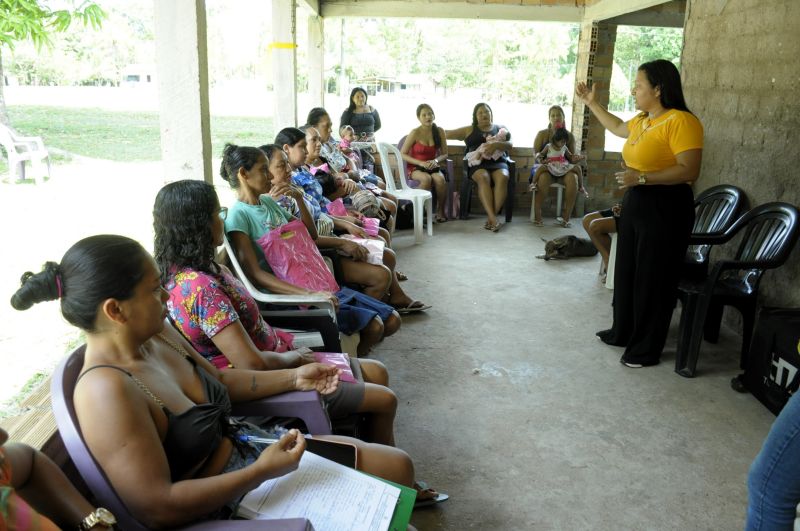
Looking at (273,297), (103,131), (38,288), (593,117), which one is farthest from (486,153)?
(38,288)

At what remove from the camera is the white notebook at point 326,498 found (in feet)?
4.59

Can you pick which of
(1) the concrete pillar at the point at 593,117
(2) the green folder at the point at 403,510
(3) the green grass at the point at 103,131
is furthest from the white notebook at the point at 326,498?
(1) the concrete pillar at the point at 593,117

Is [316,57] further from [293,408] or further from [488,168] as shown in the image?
[293,408]

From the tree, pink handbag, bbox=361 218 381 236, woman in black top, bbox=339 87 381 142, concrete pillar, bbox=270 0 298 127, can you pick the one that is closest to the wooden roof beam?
woman in black top, bbox=339 87 381 142

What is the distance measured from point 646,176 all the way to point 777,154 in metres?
1.03

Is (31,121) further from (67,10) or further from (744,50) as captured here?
(744,50)

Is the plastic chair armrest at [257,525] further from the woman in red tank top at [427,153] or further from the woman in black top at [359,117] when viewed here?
the woman in black top at [359,117]

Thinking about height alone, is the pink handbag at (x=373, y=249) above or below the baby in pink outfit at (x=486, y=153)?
below

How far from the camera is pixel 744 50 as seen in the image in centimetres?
404

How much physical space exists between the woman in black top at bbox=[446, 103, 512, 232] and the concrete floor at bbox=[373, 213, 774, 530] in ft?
8.13

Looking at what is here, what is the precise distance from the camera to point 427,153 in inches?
275

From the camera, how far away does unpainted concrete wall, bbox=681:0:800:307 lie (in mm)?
3586

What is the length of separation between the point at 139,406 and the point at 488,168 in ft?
20.2

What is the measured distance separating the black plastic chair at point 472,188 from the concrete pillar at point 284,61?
2.34 m
